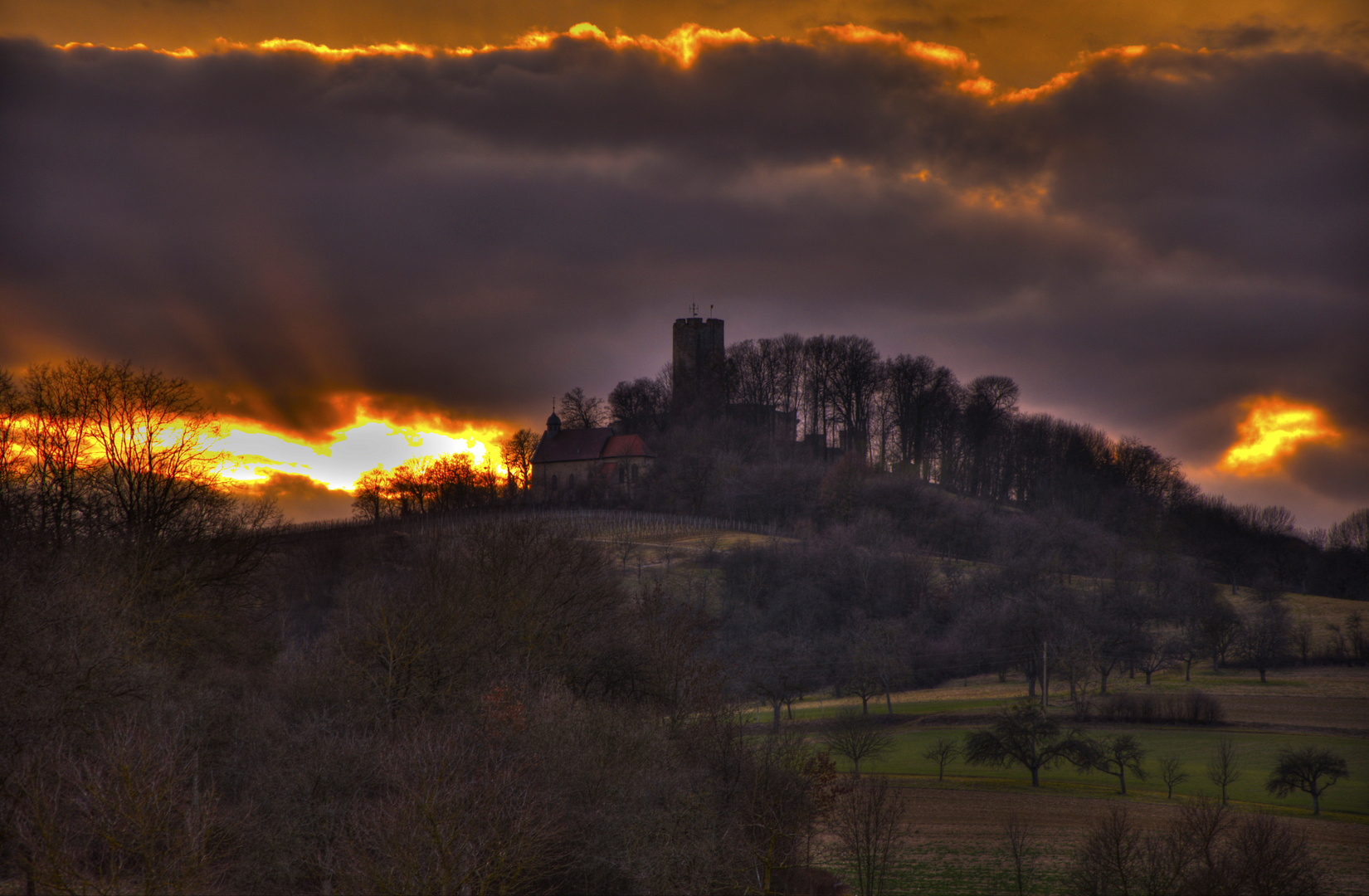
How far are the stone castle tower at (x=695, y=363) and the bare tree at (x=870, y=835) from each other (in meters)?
83.1

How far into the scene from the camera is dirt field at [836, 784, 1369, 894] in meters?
31.3

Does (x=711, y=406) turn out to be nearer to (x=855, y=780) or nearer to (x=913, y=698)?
(x=913, y=698)

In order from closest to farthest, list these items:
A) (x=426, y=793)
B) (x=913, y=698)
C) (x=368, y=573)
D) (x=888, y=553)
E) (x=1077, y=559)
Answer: (x=426, y=793), (x=913, y=698), (x=368, y=573), (x=888, y=553), (x=1077, y=559)

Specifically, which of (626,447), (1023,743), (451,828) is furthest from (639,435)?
(451,828)

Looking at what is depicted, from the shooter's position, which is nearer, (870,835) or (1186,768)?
(870,835)

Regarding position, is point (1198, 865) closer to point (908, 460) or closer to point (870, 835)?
point (870, 835)

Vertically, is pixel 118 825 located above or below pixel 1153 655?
above

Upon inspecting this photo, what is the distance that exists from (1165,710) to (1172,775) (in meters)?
12.9

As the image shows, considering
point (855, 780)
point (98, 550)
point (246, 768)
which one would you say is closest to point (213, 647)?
point (98, 550)

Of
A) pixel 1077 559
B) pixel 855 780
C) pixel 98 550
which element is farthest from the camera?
pixel 1077 559

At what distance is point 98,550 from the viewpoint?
33.5 m

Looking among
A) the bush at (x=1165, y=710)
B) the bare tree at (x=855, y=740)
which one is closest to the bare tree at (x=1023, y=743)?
the bare tree at (x=855, y=740)

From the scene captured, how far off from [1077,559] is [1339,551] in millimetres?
32930

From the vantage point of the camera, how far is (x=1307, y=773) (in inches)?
1577
